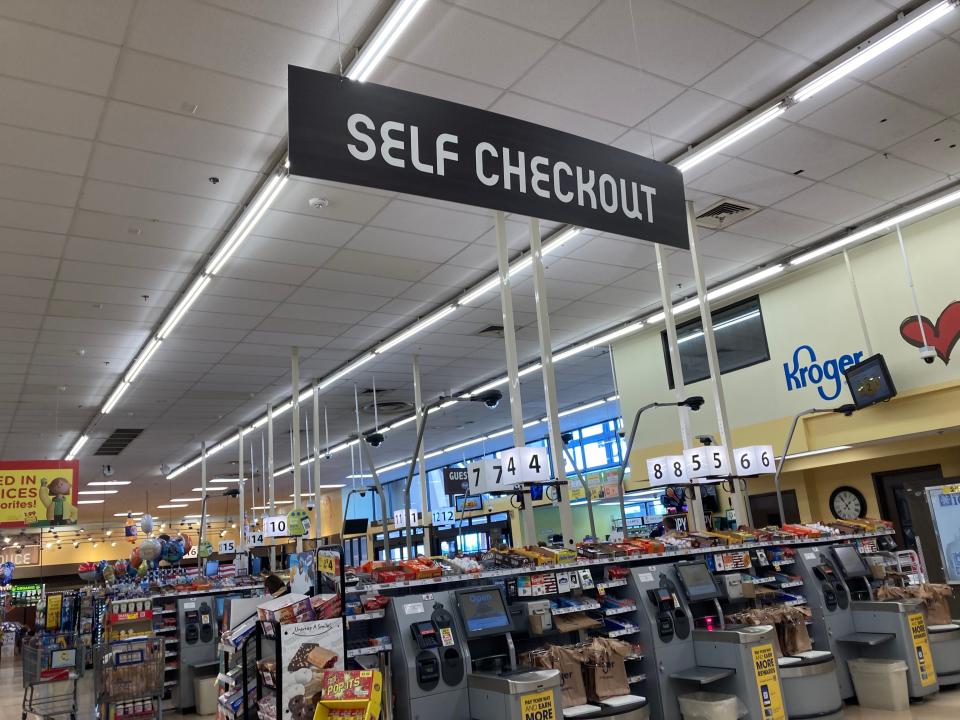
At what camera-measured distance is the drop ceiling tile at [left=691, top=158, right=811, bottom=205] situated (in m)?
7.61

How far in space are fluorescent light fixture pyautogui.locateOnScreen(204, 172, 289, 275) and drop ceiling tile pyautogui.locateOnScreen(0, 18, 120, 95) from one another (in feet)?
5.48

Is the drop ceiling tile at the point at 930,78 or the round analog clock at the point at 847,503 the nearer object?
the drop ceiling tile at the point at 930,78

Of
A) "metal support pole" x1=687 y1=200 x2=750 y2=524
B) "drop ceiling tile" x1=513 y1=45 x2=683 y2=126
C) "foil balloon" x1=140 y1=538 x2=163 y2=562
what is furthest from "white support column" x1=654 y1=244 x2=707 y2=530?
"foil balloon" x1=140 y1=538 x2=163 y2=562

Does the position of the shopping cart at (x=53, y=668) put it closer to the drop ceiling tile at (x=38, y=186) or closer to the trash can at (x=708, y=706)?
the drop ceiling tile at (x=38, y=186)

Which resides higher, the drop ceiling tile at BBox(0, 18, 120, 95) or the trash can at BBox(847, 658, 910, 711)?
the drop ceiling tile at BBox(0, 18, 120, 95)

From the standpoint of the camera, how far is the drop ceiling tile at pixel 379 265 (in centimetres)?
884

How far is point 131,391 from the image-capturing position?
44.8 ft

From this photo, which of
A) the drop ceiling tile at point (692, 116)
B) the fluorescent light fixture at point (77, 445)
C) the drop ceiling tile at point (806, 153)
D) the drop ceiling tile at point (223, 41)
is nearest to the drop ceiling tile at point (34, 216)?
the drop ceiling tile at point (223, 41)

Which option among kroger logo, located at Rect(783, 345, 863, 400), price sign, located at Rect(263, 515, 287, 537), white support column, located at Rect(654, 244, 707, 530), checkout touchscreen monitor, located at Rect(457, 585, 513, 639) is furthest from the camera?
price sign, located at Rect(263, 515, 287, 537)

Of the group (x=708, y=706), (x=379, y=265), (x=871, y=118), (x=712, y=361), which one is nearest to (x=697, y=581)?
(x=708, y=706)

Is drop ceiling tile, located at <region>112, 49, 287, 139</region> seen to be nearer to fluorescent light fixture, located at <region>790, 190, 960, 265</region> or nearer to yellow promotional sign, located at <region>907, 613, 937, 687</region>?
yellow promotional sign, located at <region>907, 613, 937, 687</region>

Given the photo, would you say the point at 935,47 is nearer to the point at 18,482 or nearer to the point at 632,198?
the point at 632,198

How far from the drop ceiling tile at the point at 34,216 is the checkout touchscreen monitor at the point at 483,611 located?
540cm

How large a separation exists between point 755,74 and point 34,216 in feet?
21.8
